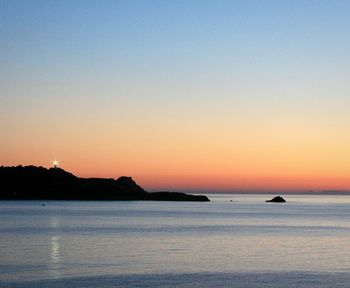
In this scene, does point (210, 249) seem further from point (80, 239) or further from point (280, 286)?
point (280, 286)

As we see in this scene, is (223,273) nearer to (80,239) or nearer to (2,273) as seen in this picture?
(2,273)

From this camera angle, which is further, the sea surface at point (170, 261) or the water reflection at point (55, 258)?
the water reflection at point (55, 258)

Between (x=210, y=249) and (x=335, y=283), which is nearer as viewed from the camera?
(x=335, y=283)

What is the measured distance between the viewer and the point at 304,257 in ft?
183

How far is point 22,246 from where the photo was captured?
62.8 meters

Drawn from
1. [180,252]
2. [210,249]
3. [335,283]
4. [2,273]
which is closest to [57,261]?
[2,273]

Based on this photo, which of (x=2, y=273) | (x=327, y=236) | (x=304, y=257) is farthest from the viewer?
(x=327, y=236)

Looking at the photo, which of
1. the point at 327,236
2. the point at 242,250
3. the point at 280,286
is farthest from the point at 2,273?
the point at 327,236

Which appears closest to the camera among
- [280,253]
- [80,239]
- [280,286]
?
[280,286]

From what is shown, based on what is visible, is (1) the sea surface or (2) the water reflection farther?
(2) the water reflection

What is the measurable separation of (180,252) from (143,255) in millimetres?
4828

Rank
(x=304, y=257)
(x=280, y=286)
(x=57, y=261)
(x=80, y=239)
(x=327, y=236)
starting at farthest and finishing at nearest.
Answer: (x=327, y=236) → (x=80, y=239) → (x=304, y=257) → (x=57, y=261) → (x=280, y=286)

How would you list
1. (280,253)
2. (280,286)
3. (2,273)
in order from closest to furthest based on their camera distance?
(280,286), (2,273), (280,253)

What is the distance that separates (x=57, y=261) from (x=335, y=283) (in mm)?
22583
